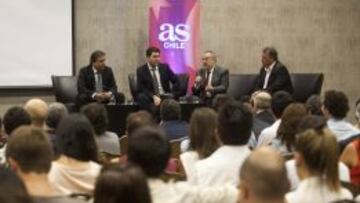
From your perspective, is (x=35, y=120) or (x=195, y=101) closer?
(x=35, y=120)

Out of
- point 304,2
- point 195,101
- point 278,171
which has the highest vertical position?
point 304,2

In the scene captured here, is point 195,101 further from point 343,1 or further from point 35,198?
point 35,198

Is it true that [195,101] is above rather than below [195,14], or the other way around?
below

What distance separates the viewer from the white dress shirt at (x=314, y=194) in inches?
116

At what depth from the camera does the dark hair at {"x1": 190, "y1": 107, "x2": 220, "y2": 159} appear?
3.97 metres

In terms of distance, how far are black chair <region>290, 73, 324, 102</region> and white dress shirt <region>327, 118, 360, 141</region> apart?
14.9ft

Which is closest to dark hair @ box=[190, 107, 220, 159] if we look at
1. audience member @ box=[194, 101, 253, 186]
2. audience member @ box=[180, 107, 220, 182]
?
audience member @ box=[180, 107, 220, 182]

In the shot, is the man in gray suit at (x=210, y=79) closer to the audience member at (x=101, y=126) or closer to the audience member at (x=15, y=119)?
the audience member at (x=101, y=126)

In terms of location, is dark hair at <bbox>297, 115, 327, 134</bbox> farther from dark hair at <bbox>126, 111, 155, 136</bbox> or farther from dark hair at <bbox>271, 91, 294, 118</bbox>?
dark hair at <bbox>271, 91, 294, 118</bbox>

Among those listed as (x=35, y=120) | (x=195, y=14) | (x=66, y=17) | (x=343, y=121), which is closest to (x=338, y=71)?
(x=195, y=14)

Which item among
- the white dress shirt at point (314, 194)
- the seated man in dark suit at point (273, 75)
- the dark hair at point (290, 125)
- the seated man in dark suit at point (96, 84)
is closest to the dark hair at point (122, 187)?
the white dress shirt at point (314, 194)

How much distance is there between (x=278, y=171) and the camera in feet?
7.77

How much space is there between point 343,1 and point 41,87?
4.95 m

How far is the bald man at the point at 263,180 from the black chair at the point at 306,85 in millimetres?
7215
